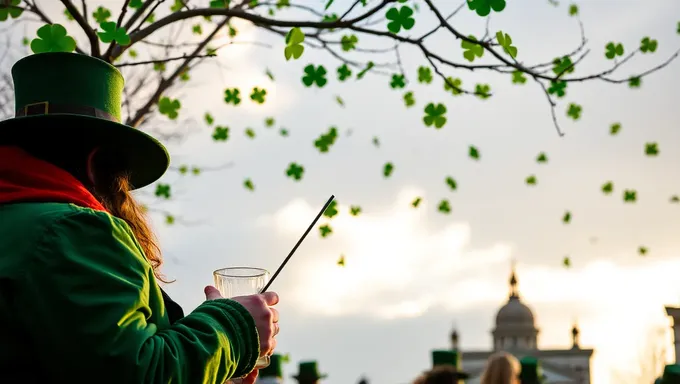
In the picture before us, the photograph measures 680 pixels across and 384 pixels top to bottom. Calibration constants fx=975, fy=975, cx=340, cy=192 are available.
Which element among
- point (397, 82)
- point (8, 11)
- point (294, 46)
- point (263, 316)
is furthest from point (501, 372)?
point (263, 316)

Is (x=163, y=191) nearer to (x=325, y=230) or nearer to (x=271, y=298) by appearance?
(x=325, y=230)

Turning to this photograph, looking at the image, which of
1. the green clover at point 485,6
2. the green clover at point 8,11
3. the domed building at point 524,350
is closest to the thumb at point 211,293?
the green clover at point 485,6

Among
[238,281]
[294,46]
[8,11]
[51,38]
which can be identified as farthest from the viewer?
[8,11]

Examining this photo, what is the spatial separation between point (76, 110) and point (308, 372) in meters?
8.92

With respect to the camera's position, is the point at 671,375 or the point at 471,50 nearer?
the point at 471,50

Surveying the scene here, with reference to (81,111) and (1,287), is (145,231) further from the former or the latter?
(1,287)

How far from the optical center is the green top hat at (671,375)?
8633 mm

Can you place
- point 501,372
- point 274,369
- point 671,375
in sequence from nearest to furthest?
1. point 501,372
2. point 671,375
3. point 274,369

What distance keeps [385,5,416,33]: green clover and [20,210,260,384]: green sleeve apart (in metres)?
3.62

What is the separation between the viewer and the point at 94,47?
5359 mm

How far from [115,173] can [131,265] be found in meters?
0.51

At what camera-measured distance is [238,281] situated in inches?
103

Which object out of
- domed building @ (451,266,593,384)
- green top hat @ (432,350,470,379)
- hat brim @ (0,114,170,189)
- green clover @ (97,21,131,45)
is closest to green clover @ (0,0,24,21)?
green clover @ (97,21,131,45)

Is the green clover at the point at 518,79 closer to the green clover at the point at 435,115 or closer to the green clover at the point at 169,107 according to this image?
the green clover at the point at 435,115
